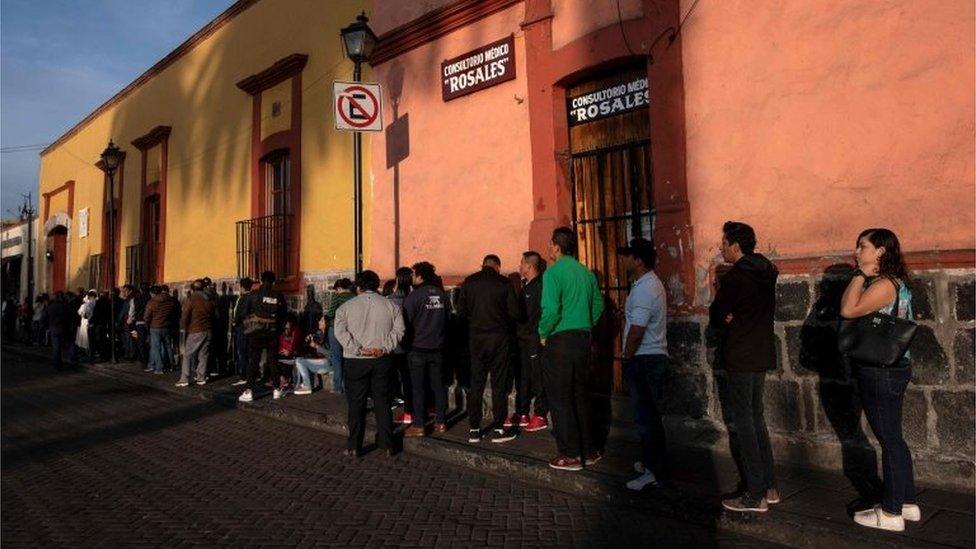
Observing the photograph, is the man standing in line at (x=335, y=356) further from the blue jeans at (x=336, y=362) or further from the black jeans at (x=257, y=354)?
the black jeans at (x=257, y=354)

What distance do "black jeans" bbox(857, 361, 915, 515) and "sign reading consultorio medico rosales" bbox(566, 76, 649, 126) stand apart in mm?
3713

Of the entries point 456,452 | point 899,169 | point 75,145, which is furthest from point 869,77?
point 75,145

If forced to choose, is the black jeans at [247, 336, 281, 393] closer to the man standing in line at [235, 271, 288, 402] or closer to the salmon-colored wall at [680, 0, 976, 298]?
the man standing in line at [235, 271, 288, 402]

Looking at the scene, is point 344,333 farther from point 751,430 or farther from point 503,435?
point 751,430

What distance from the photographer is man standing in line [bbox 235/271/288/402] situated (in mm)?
9734

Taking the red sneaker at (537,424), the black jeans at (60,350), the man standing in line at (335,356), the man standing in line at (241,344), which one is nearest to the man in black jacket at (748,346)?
the red sneaker at (537,424)

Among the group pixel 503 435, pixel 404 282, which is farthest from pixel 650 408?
pixel 404 282

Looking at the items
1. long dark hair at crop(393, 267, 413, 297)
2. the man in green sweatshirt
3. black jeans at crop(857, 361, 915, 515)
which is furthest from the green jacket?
long dark hair at crop(393, 267, 413, 297)

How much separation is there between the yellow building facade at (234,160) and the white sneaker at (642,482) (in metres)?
6.00

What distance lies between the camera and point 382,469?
20.7 ft

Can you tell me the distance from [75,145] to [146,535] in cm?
2183

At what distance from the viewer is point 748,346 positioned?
444 centimetres

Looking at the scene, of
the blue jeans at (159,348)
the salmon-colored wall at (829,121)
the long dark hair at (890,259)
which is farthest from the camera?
the blue jeans at (159,348)

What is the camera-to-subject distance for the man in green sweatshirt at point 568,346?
219 inches
